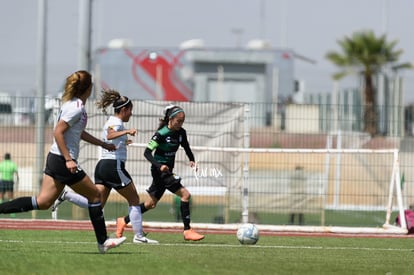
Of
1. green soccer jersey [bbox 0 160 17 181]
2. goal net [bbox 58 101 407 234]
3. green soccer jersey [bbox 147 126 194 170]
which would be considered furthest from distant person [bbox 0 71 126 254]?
green soccer jersey [bbox 0 160 17 181]

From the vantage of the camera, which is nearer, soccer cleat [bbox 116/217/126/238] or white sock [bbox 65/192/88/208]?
white sock [bbox 65/192/88/208]

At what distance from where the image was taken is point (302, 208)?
2448 centimetres

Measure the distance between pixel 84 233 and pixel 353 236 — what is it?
490 centimetres

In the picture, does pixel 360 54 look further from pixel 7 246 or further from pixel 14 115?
pixel 7 246

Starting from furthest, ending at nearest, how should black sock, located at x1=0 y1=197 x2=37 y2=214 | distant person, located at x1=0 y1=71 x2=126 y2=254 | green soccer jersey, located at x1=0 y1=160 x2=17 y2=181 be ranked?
green soccer jersey, located at x1=0 y1=160 x2=17 y2=181 → black sock, located at x1=0 y1=197 x2=37 y2=214 → distant person, located at x1=0 y1=71 x2=126 y2=254

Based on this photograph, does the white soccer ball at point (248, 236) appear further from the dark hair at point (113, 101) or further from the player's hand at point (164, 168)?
the dark hair at point (113, 101)

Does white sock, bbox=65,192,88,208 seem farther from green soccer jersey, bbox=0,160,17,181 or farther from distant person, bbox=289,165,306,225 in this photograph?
distant person, bbox=289,165,306,225

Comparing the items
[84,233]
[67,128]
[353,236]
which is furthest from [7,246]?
[353,236]

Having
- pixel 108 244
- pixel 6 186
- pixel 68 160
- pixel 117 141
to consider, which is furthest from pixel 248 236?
pixel 6 186

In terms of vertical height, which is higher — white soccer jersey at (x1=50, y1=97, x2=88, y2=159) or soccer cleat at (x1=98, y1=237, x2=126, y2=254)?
white soccer jersey at (x1=50, y1=97, x2=88, y2=159)

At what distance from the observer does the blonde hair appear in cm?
1248

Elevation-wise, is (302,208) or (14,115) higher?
(14,115)

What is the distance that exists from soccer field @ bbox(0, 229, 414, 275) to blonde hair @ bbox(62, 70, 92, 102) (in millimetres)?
1821

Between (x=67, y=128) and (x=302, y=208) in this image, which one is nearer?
(x=67, y=128)
